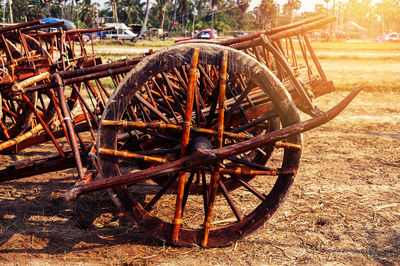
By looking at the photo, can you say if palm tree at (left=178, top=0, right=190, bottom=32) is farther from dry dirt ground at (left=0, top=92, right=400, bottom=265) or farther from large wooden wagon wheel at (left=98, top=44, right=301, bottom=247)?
large wooden wagon wheel at (left=98, top=44, right=301, bottom=247)

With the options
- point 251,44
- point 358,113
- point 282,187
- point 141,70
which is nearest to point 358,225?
point 282,187

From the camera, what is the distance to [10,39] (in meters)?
6.31

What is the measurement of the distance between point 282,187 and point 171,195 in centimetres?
162

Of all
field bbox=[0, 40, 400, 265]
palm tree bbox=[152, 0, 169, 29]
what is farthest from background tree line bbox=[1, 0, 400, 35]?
field bbox=[0, 40, 400, 265]

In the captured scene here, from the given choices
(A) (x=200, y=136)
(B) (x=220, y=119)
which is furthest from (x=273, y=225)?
(B) (x=220, y=119)

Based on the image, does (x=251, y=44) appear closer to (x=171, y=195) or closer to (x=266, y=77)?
(x=266, y=77)

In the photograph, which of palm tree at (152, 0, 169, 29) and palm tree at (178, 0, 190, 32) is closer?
palm tree at (152, 0, 169, 29)

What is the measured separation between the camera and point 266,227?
3186mm

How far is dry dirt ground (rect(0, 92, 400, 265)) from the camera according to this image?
2738 millimetres

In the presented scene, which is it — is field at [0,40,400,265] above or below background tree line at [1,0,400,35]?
below

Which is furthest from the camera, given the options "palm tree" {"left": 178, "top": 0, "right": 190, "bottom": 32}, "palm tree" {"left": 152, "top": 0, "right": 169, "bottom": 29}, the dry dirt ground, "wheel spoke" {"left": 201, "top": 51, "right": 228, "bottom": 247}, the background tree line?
"palm tree" {"left": 178, "top": 0, "right": 190, "bottom": 32}

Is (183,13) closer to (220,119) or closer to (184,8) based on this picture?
(184,8)

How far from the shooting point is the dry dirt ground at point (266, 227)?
2.74 meters

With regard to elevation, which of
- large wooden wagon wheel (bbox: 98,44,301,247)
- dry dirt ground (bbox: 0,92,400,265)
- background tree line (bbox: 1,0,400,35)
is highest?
background tree line (bbox: 1,0,400,35)
